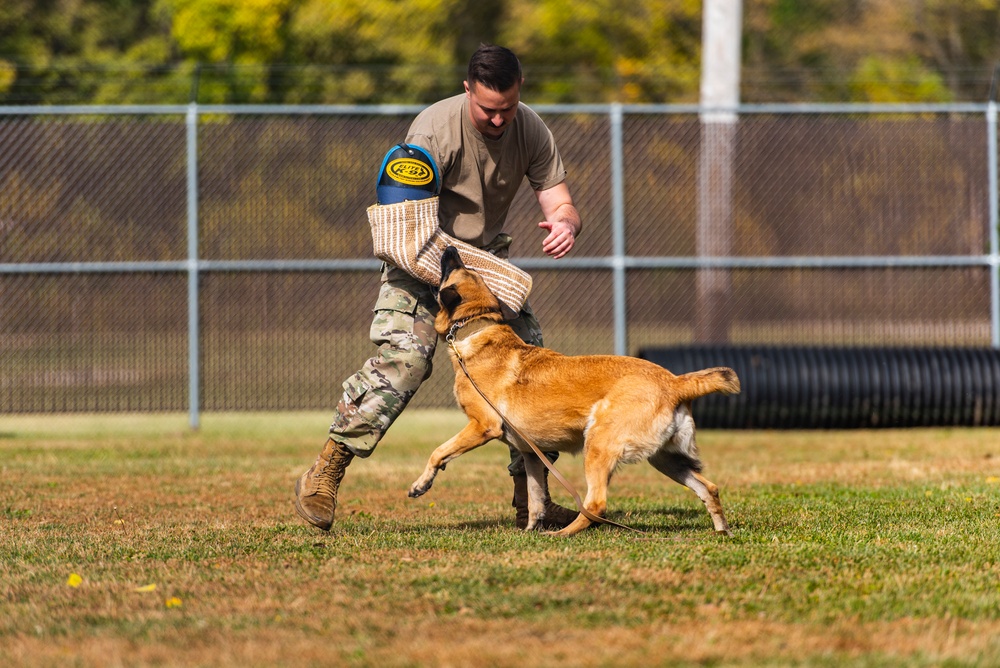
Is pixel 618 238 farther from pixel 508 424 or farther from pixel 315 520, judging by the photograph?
pixel 315 520

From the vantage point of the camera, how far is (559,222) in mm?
5965

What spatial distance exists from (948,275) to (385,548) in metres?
8.90

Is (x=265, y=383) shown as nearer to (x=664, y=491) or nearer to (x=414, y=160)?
(x=664, y=491)

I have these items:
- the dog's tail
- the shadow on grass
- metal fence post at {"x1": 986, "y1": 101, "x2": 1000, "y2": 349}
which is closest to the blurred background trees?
metal fence post at {"x1": 986, "y1": 101, "x2": 1000, "y2": 349}

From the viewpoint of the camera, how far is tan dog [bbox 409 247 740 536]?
17.6ft

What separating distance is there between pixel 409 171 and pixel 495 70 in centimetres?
61

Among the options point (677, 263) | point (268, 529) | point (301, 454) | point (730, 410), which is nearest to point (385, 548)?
point (268, 529)

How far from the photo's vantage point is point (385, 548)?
525 cm

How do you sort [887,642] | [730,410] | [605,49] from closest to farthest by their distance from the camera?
1. [887,642]
2. [730,410]
3. [605,49]

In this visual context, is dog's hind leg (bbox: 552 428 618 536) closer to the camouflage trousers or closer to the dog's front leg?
the dog's front leg

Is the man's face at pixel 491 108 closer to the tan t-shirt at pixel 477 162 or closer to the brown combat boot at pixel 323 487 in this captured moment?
the tan t-shirt at pixel 477 162

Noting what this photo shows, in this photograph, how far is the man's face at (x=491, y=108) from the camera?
18.2ft

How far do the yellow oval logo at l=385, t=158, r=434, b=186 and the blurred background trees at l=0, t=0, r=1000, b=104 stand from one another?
58.4 ft

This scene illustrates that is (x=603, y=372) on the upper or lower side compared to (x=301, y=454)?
upper
